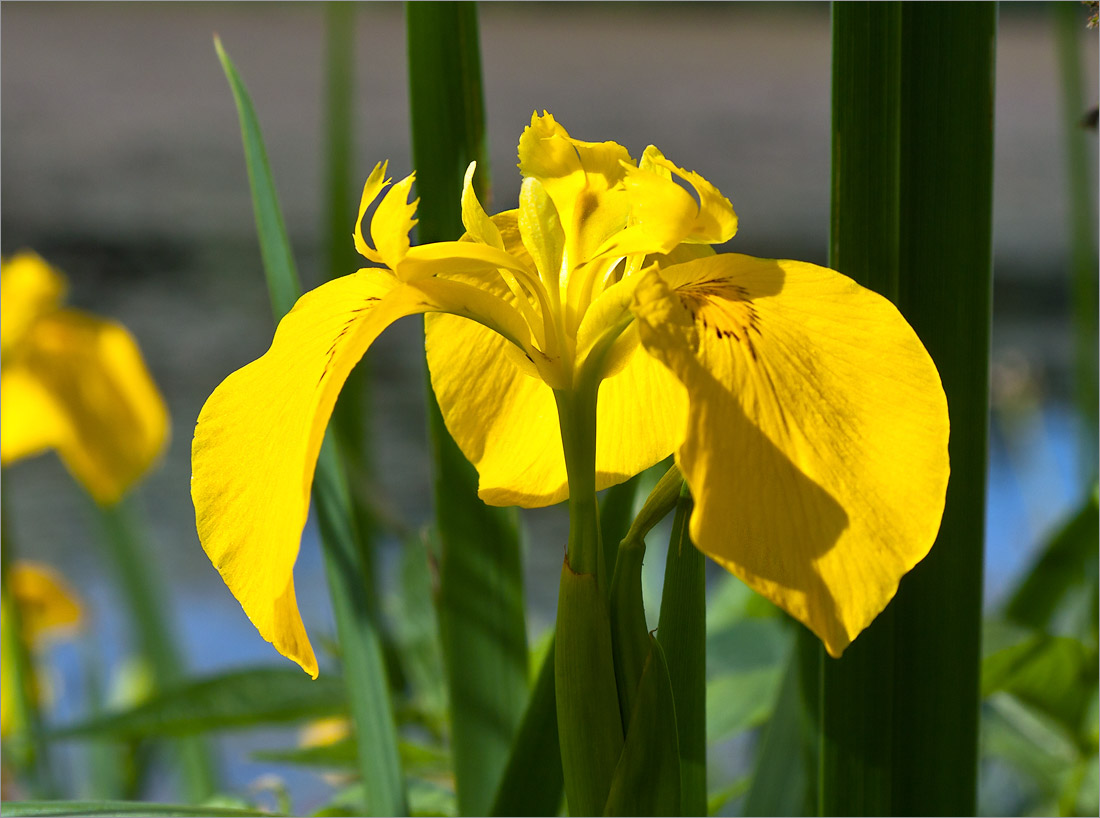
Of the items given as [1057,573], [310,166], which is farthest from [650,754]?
[310,166]

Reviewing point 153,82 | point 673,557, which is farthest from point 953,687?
point 153,82

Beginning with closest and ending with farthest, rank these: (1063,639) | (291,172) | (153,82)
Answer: (1063,639)
(291,172)
(153,82)

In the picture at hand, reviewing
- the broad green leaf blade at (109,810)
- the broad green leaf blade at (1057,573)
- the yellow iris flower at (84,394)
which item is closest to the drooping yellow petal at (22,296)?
Answer: the yellow iris flower at (84,394)

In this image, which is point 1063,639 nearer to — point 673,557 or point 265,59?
point 673,557

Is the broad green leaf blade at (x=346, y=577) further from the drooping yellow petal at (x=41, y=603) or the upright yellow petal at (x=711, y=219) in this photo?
the drooping yellow petal at (x=41, y=603)

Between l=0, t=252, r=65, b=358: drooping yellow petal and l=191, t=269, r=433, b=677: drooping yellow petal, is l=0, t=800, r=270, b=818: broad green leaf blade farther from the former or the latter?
l=0, t=252, r=65, b=358: drooping yellow petal

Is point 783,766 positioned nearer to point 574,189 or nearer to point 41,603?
point 574,189
